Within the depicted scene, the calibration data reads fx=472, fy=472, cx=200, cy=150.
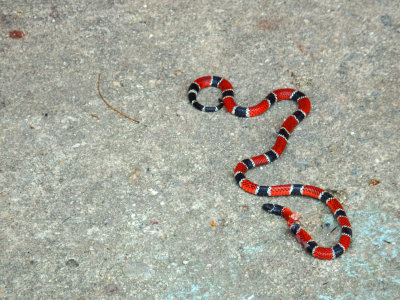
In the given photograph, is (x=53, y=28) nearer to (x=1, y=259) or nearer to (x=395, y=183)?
(x=1, y=259)

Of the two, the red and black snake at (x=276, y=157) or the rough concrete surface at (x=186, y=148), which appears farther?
the red and black snake at (x=276, y=157)

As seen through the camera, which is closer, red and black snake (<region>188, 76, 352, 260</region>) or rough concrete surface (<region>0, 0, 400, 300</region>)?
rough concrete surface (<region>0, 0, 400, 300</region>)

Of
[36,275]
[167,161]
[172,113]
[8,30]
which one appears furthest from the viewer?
[8,30]

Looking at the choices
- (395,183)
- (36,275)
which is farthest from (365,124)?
(36,275)
